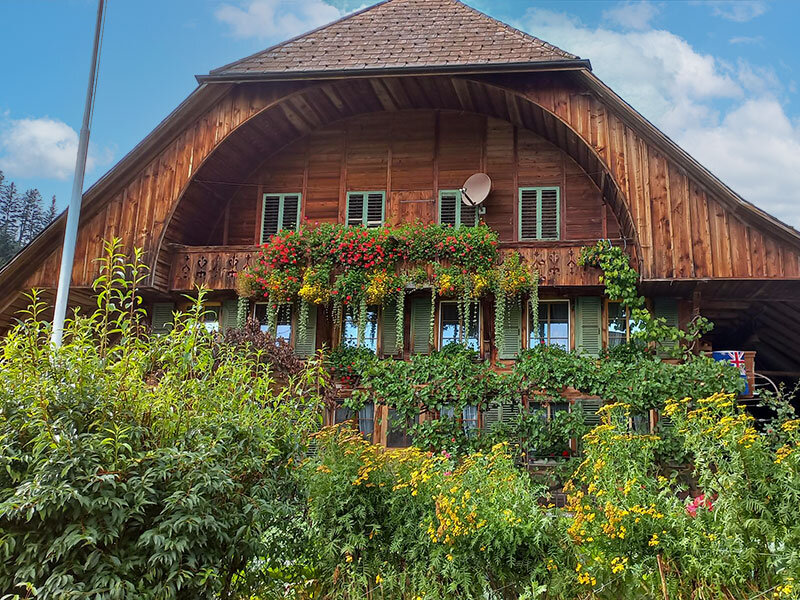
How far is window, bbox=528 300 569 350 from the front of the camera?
1507cm

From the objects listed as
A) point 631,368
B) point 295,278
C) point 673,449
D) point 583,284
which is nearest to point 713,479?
point 673,449

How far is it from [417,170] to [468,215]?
5.32 ft

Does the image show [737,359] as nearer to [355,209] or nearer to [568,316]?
[568,316]

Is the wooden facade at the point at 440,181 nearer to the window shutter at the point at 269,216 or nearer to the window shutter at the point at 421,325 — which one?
the window shutter at the point at 269,216

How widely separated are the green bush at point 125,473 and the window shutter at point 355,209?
11.0m

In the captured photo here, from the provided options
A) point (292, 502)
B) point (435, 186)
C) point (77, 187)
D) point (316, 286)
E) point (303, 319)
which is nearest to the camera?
point (292, 502)

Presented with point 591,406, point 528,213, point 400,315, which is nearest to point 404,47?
point 528,213

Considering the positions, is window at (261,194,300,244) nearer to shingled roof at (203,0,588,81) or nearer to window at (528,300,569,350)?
shingled roof at (203,0,588,81)

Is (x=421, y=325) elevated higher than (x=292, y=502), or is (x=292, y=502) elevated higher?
(x=421, y=325)

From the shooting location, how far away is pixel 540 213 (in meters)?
15.9

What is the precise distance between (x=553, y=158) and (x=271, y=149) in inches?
260

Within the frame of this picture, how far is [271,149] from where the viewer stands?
17.1m

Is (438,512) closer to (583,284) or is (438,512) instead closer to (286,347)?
(286,347)

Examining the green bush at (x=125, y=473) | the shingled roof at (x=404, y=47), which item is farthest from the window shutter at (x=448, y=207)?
the green bush at (x=125, y=473)
